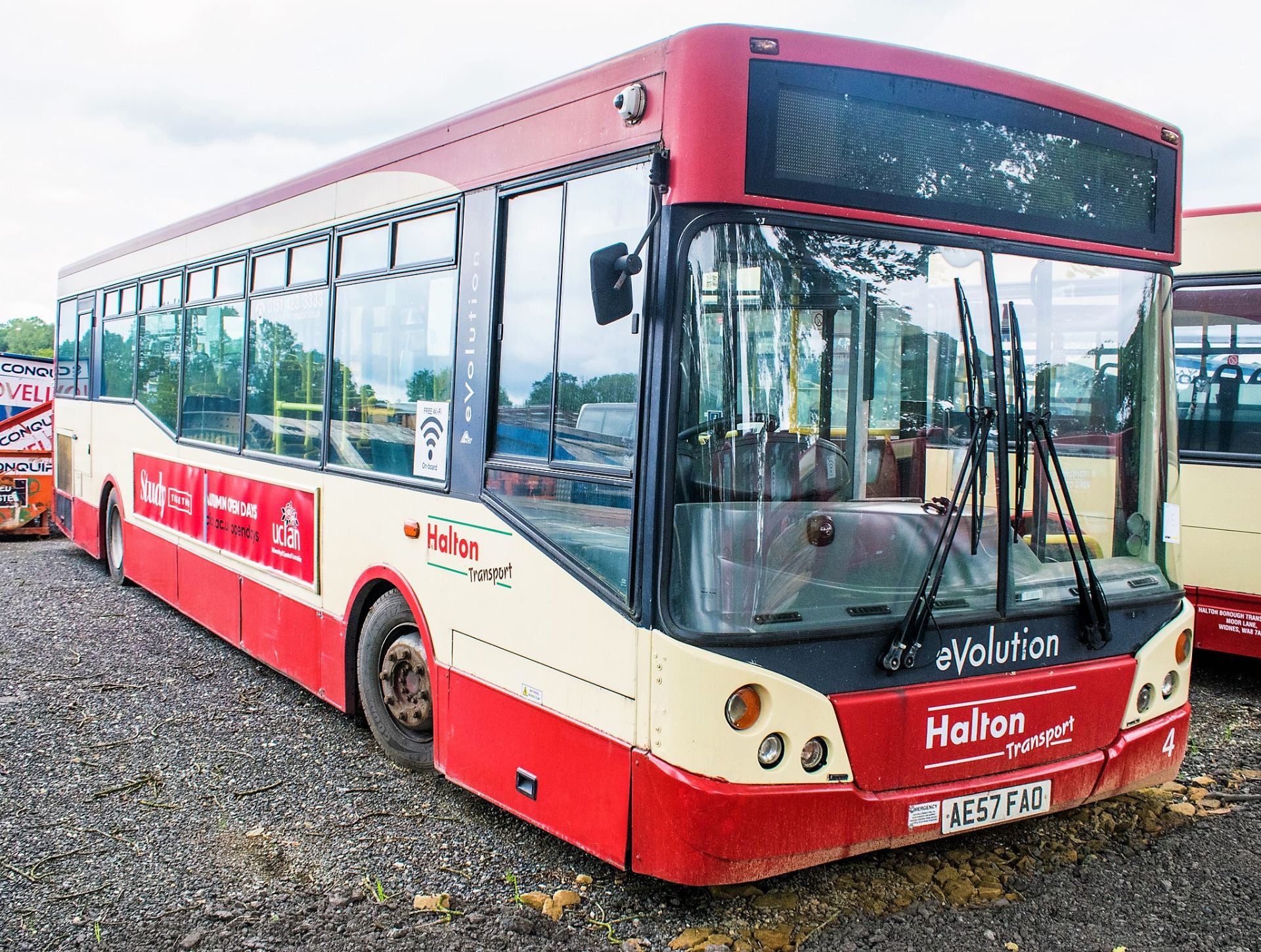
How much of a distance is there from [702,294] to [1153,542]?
2.22 meters

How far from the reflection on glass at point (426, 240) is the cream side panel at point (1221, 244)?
4969 millimetres

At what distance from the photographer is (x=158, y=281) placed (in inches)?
333

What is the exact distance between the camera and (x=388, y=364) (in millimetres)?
5102

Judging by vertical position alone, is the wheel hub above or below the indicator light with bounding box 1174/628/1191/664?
below

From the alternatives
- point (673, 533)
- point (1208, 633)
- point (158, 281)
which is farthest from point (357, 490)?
point (1208, 633)

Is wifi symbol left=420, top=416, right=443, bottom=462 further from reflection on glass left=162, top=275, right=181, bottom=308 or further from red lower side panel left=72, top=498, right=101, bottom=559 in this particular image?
red lower side panel left=72, top=498, right=101, bottom=559

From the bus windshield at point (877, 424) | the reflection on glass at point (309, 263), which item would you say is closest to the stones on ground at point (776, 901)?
the bus windshield at point (877, 424)

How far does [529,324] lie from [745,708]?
168cm

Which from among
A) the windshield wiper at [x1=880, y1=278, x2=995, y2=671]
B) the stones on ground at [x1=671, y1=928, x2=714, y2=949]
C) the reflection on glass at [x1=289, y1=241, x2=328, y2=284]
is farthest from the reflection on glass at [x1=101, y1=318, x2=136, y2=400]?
the windshield wiper at [x1=880, y1=278, x2=995, y2=671]

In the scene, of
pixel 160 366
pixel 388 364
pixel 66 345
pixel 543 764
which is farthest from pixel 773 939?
pixel 66 345

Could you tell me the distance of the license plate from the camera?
11.8 ft

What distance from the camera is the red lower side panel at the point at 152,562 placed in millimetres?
7988

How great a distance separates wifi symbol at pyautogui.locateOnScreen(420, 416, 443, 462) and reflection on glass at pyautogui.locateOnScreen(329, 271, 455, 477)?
8 cm

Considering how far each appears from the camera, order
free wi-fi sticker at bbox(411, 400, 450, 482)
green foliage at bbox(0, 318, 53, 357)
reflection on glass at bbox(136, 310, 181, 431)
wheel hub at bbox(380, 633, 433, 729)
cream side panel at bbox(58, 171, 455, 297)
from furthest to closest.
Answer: green foliage at bbox(0, 318, 53, 357), reflection on glass at bbox(136, 310, 181, 431), cream side panel at bbox(58, 171, 455, 297), wheel hub at bbox(380, 633, 433, 729), free wi-fi sticker at bbox(411, 400, 450, 482)
